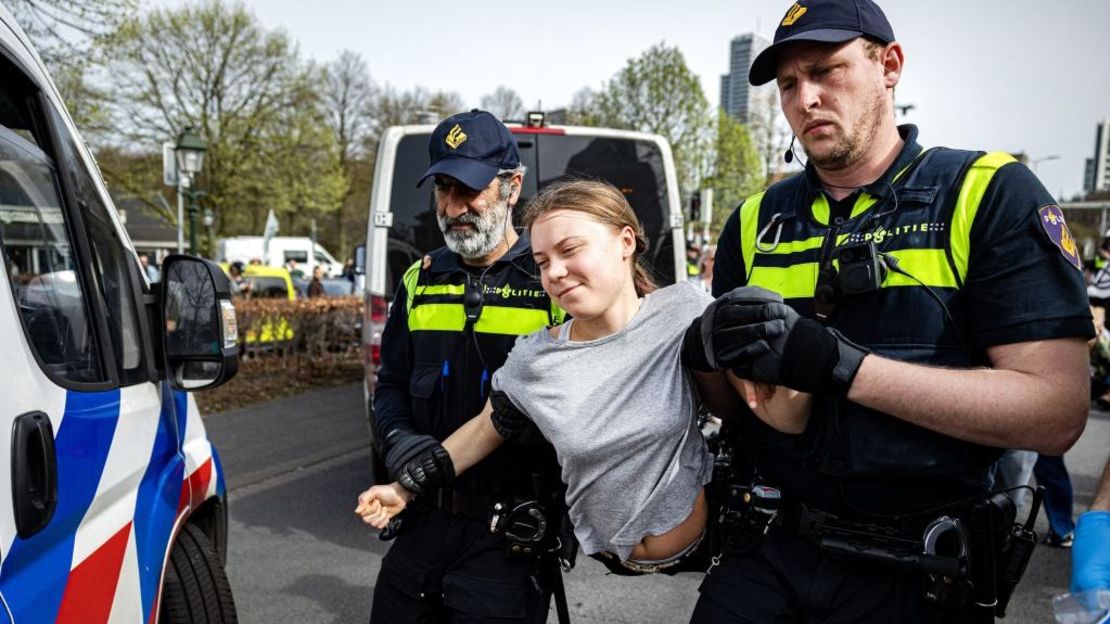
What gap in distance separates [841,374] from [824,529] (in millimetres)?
398

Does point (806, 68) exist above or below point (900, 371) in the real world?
above

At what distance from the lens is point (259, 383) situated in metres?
9.77

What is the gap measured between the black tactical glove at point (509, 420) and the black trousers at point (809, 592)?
53 centimetres

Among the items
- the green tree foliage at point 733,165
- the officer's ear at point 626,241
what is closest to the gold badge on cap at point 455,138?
the officer's ear at point 626,241

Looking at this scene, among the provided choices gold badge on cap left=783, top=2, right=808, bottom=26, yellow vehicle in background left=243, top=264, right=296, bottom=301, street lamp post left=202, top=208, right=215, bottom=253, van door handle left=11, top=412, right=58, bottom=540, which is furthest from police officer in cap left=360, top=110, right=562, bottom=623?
street lamp post left=202, top=208, right=215, bottom=253

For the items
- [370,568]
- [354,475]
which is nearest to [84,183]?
[370,568]

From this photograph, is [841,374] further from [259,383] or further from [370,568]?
[259,383]

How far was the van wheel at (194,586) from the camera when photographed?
2.00 metres

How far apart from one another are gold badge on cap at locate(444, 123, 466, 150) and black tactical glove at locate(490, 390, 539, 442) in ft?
2.54

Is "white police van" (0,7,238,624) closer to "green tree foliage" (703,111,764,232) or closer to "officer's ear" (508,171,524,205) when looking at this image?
"officer's ear" (508,171,524,205)

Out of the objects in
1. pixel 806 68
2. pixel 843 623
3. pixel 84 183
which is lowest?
pixel 843 623

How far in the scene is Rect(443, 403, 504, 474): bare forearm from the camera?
6.41ft

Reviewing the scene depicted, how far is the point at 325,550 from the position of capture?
456 centimetres

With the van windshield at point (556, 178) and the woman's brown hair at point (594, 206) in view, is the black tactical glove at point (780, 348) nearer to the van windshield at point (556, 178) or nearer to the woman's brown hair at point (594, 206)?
the woman's brown hair at point (594, 206)
